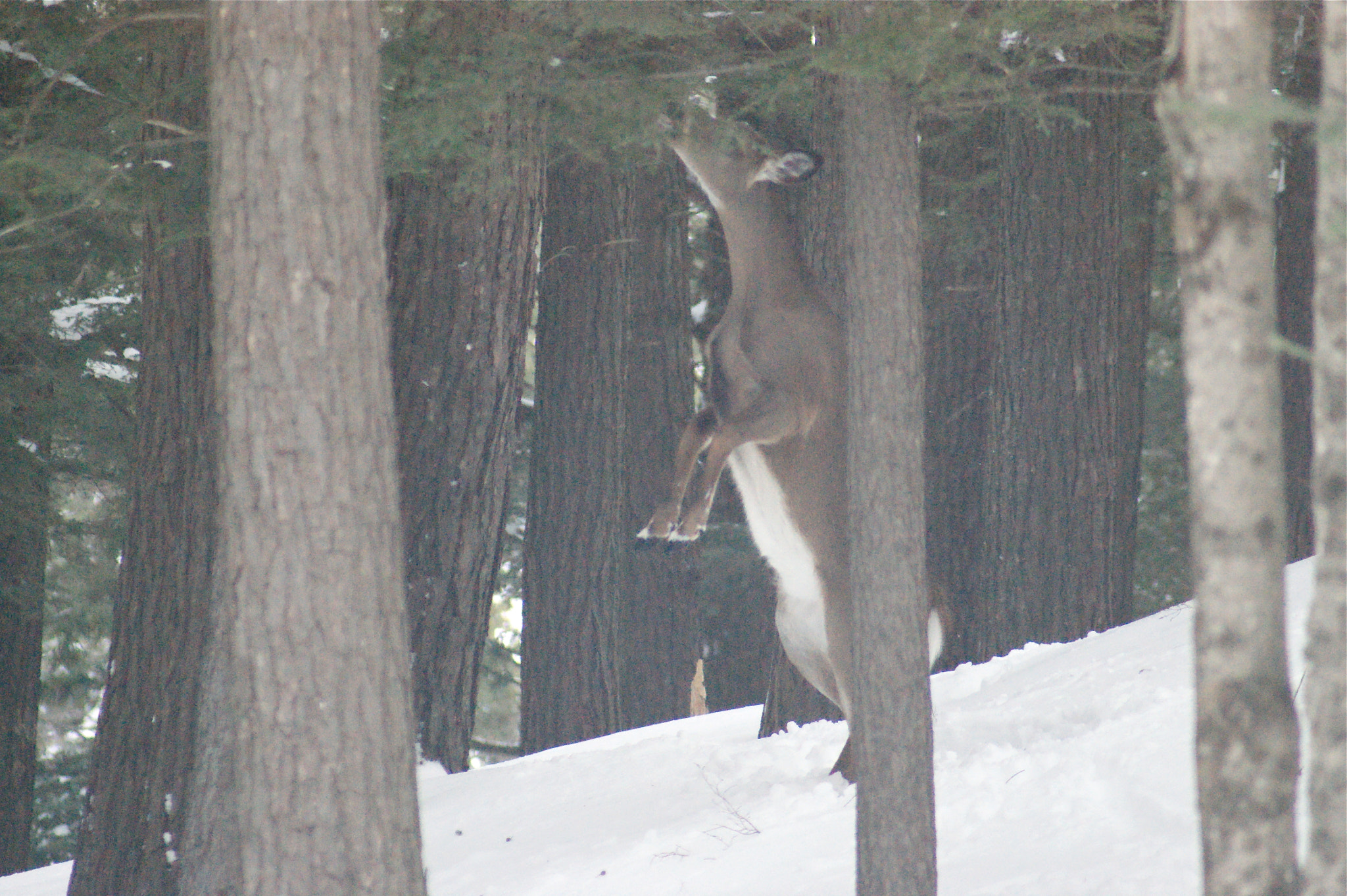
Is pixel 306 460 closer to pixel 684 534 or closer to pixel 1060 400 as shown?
pixel 684 534

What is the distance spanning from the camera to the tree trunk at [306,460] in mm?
4570

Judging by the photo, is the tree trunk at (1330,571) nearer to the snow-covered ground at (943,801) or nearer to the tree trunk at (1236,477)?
the tree trunk at (1236,477)

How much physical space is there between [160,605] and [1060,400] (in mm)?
5412

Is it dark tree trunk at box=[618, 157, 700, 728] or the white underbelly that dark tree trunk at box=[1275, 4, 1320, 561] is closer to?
the white underbelly

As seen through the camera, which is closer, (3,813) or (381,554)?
(381,554)

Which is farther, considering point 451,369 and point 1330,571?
point 451,369

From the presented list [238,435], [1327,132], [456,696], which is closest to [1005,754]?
[456,696]

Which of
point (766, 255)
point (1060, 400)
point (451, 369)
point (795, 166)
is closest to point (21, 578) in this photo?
point (451, 369)

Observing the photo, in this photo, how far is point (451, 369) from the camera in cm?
807

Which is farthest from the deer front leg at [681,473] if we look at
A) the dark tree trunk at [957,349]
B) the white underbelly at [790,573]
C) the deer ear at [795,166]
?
the dark tree trunk at [957,349]

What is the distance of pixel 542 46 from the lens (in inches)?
247

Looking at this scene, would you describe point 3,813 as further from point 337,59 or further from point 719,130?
point 337,59

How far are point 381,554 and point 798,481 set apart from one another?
3827 millimetres

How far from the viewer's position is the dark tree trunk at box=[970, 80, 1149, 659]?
9789 mm
